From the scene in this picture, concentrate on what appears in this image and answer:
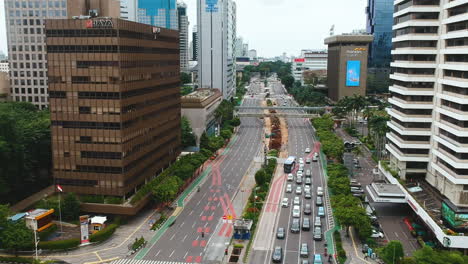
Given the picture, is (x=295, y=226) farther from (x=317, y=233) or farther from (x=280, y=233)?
(x=317, y=233)

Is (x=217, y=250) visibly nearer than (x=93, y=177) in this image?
Yes

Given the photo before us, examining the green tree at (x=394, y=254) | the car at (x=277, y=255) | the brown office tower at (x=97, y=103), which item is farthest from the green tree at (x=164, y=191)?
the green tree at (x=394, y=254)

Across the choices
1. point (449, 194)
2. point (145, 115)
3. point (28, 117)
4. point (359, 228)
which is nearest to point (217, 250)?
point (359, 228)

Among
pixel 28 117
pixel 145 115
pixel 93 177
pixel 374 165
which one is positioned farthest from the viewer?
pixel 374 165

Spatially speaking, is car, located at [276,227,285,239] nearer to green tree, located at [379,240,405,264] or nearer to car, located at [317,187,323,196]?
green tree, located at [379,240,405,264]

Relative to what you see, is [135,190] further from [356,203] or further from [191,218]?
[356,203]

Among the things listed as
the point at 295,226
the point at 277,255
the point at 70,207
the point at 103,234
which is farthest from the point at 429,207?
the point at 70,207
